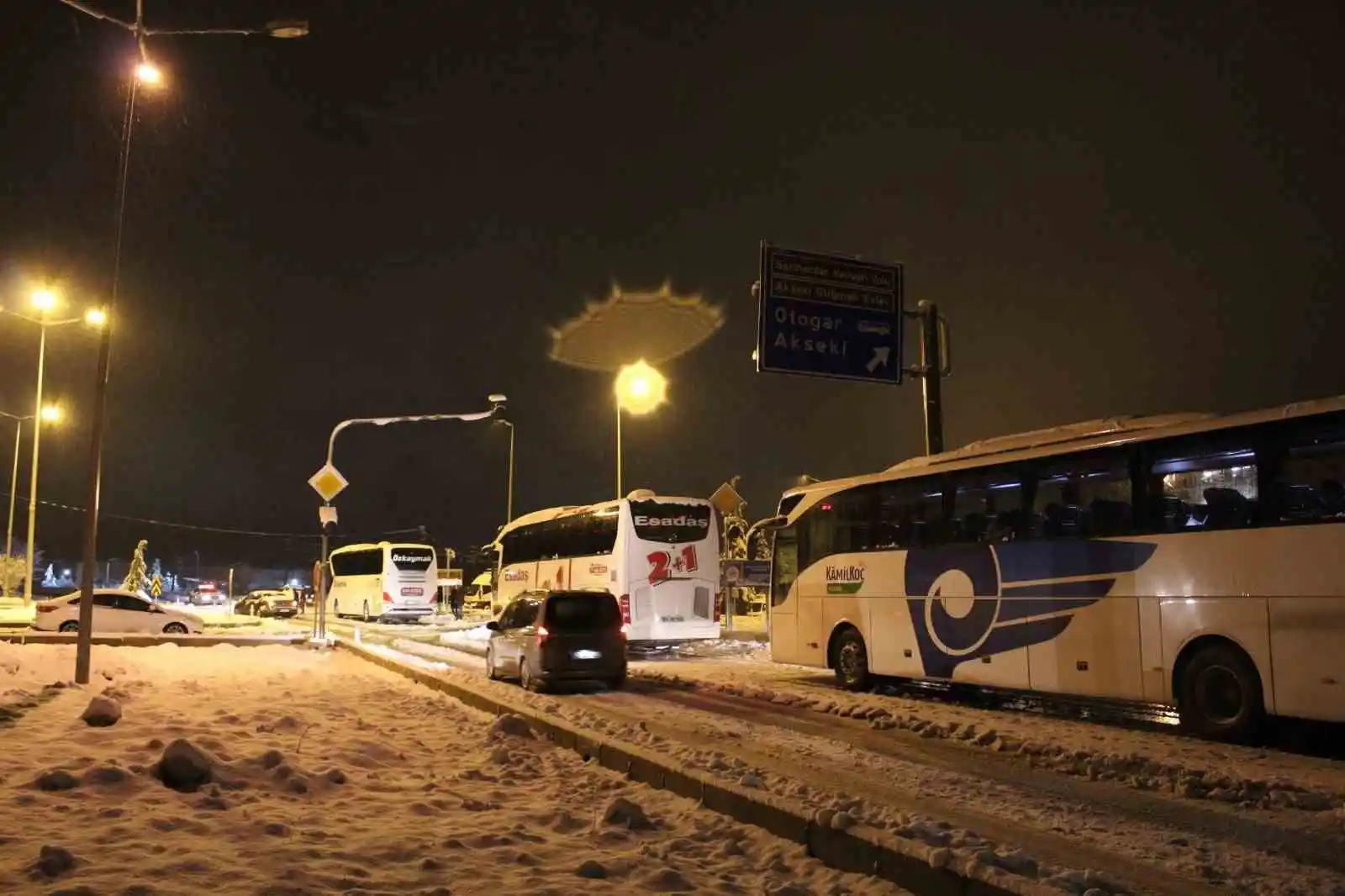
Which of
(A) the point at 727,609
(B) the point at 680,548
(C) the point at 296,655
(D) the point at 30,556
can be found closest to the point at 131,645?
(C) the point at 296,655

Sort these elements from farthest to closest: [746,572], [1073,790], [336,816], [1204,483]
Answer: [746,572] → [1204,483] → [1073,790] → [336,816]

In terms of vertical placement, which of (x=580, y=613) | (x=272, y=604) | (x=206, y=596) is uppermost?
(x=580, y=613)

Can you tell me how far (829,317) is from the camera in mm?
18656

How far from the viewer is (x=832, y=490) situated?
17953mm

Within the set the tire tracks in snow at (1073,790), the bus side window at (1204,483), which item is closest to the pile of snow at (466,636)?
the tire tracks in snow at (1073,790)

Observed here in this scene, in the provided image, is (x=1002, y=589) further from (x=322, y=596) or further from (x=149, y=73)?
(x=322, y=596)

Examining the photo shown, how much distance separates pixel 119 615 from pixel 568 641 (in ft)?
51.6

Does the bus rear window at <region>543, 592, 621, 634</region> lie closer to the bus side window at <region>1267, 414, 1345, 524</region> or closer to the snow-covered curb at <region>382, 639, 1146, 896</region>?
the snow-covered curb at <region>382, 639, 1146, 896</region>

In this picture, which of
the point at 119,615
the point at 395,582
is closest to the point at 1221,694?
the point at 119,615

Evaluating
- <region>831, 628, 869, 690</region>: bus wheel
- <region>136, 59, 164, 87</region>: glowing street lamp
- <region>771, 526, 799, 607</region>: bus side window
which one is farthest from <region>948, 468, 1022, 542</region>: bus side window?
<region>136, 59, 164, 87</region>: glowing street lamp

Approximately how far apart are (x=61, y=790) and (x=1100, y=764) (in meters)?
8.83

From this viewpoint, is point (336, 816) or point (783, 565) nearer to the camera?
point (336, 816)

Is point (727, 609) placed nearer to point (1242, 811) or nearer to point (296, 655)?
point (296, 655)

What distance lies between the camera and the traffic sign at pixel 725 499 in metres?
26.0
